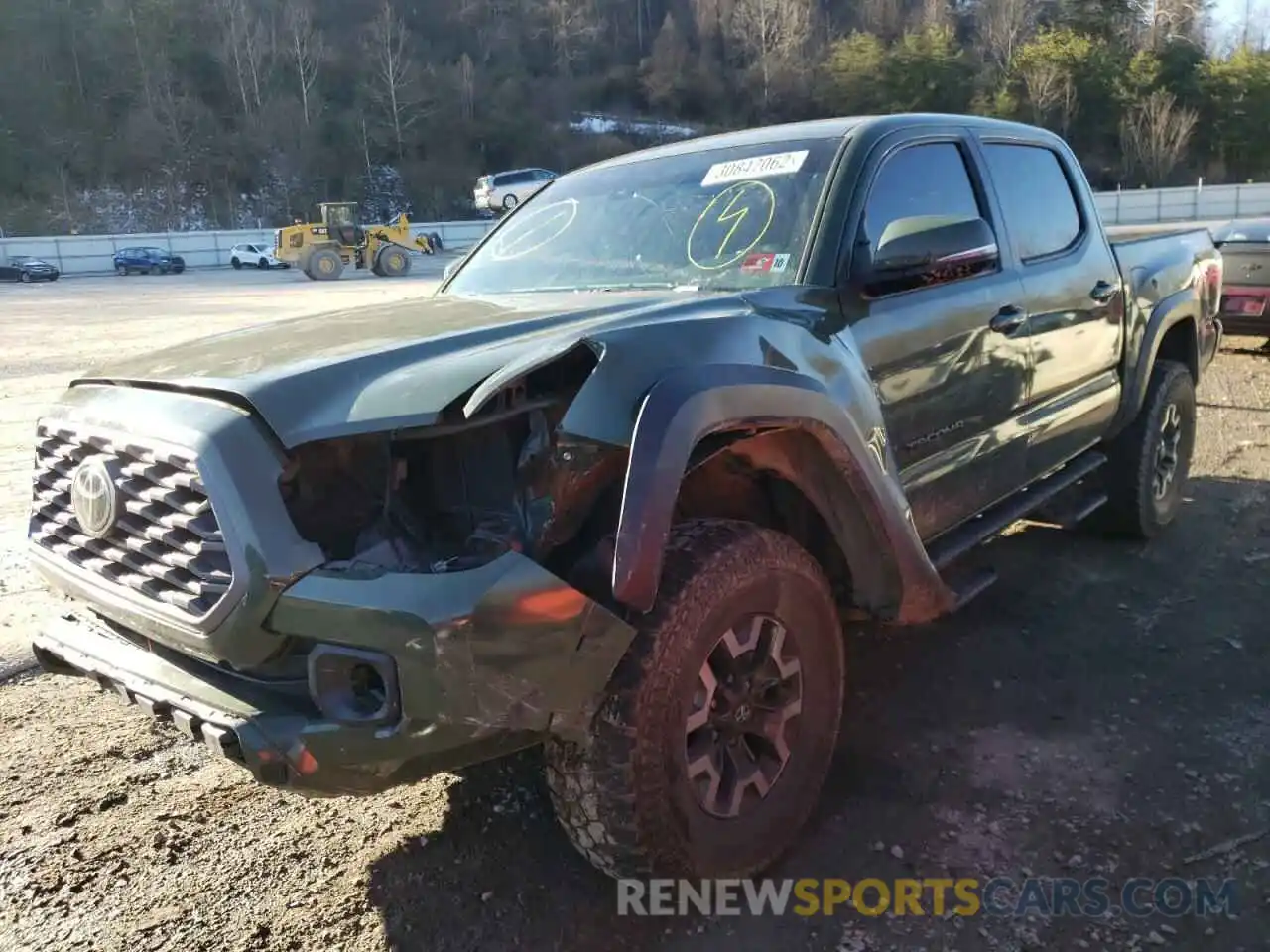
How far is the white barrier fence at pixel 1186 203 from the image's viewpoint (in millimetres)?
44062

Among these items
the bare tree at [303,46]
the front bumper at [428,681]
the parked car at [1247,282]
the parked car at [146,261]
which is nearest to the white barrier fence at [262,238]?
the parked car at [146,261]

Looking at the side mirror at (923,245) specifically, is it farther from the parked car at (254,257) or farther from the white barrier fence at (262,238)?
the white barrier fence at (262,238)

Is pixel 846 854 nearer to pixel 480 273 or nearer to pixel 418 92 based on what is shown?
pixel 480 273

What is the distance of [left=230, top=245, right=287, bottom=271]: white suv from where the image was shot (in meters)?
43.1

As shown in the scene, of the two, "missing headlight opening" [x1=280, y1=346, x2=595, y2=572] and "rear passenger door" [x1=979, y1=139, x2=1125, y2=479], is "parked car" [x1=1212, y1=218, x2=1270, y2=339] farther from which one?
"missing headlight opening" [x1=280, y1=346, x2=595, y2=572]

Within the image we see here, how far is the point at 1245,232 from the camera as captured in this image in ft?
32.1

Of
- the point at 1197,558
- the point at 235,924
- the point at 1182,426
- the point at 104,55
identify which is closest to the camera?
the point at 235,924

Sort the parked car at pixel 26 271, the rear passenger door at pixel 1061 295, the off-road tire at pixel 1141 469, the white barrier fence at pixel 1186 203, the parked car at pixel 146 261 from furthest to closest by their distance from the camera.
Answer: the white barrier fence at pixel 1186 203
the parked car at pixel 146 261
the parked car at pixel 26 271
the off-road tire at pixel 1141 469
the rear passenger door at pixel 1061 295

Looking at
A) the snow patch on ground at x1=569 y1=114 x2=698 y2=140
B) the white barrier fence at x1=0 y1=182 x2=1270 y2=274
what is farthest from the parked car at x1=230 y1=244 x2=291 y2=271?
the snow patch on ground at x1=569 y1=114 x2=698 y2=140

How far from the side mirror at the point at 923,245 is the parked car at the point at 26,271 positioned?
43.5 m

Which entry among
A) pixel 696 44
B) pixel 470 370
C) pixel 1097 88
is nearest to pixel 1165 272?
pixel 470 370

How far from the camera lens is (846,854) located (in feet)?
8.91

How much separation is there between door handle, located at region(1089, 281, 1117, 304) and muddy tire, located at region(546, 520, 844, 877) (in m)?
2.31

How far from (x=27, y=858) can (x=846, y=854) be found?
7.47 feet
